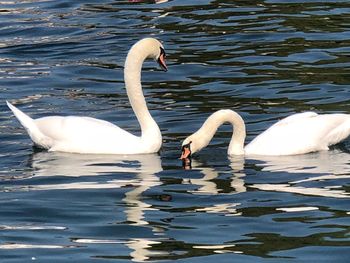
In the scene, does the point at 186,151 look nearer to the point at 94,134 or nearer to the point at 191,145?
the point at 191,145

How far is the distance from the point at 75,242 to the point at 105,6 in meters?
13.8

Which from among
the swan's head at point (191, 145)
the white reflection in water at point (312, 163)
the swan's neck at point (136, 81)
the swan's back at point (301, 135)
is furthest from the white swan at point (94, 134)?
the white reflection in water at point (312, 163)

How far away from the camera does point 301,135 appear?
1447cm

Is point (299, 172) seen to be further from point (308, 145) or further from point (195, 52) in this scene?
point (195, 52)

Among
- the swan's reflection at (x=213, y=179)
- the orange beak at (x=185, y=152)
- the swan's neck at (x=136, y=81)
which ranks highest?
the swan's neck at (x=136, y=81)

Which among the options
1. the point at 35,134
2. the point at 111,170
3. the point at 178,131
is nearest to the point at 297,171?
the point at 111,170

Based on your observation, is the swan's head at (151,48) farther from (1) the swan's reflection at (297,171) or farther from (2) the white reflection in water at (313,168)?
(2) the white reflection in water at (313,168)

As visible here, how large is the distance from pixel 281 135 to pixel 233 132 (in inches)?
18.0

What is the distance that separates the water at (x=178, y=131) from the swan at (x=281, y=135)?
141mm

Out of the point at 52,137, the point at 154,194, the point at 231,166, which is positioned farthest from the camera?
the point at 52,137

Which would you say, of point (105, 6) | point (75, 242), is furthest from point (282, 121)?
point (105, 6)

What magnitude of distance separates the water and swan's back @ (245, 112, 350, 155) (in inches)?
5.7

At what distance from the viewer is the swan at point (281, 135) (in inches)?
565

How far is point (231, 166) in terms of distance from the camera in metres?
14.0
